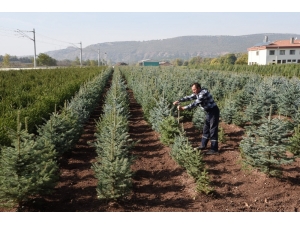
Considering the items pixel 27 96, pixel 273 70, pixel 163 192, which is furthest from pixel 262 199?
pixel 273 70

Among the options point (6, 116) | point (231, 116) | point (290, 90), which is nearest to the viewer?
point (6, 116)

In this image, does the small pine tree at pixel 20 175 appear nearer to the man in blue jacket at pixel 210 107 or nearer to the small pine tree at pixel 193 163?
the small pine tree at pixel 193 163

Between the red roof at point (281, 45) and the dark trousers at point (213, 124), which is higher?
the red roof at point (281, 45)

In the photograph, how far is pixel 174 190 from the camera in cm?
552

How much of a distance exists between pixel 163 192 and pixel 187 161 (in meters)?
0.83

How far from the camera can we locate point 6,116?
8.27m

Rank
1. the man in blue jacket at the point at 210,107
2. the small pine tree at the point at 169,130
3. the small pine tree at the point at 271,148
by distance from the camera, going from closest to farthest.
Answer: the small pine tree at the point at 271,148 < the man in blue jacket at the point at 210,107 < the small pine tree at the point at 169,130

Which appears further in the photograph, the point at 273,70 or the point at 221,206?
the point at 273,70

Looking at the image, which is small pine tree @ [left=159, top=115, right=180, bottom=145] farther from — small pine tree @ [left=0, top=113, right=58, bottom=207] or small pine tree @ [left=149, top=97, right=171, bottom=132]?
small pine tree @ [left=0, top=113, right=58, bottom=207]

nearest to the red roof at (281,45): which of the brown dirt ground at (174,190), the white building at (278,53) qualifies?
the white building at (278,53)

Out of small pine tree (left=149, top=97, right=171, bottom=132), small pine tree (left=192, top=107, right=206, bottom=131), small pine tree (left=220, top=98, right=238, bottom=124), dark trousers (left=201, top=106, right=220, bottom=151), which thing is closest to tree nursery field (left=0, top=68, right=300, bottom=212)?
dark trousers (left=201, top=106, right=220, bottom=151)

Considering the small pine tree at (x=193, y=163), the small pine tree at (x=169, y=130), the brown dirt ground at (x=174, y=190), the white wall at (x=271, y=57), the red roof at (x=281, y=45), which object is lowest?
the brown dirt ground at (x=174, y=190)

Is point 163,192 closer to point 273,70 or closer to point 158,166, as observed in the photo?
point 158,166

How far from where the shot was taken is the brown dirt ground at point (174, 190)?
15.7 feet
